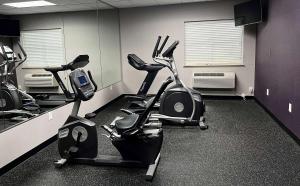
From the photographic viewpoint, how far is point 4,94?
3.21 m


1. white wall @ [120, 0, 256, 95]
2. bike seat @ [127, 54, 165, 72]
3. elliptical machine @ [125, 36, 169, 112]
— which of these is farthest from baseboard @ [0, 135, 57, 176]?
white wall @ [120, 0, 256, 95]

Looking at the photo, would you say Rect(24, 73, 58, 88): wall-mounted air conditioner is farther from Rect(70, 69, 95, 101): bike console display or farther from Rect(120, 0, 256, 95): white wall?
Rect(120, 0, 256, 95): white wall

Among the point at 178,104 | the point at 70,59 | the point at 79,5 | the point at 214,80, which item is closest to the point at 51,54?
the point at 70,59

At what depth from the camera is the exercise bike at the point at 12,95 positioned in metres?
3.23

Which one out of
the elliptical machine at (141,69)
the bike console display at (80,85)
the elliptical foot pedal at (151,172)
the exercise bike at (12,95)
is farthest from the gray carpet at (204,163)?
the elliptical machine at (141,69)

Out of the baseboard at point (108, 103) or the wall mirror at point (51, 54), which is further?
the baseboard at point (108, 103)

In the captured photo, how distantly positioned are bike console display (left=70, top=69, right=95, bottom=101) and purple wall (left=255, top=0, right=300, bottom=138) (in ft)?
8.96

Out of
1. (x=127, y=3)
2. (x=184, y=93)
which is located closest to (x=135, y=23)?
(x=127, y=3)

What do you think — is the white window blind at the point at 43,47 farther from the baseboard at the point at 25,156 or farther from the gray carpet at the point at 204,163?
the gray carpet at the point at 204,163

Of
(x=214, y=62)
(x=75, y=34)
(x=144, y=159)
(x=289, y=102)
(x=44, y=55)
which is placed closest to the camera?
(x=144, y=159)

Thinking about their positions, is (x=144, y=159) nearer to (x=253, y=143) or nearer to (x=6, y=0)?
(x=253, y=143)

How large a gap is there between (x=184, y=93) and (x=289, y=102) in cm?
160

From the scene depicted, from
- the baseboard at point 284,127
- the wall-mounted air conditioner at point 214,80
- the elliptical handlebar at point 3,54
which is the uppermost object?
the elliptical handlebar at point 3,54

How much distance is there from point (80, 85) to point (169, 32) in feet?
13.8
